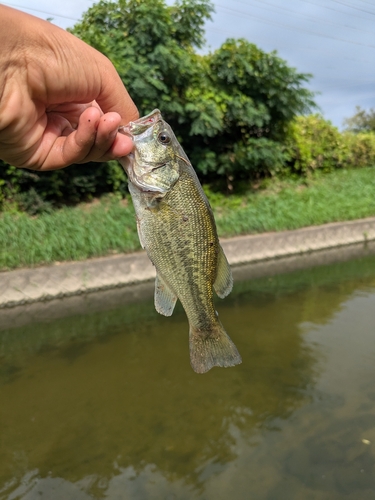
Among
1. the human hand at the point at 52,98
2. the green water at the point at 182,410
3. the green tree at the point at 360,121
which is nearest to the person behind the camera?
the human hand at the point at 52,98

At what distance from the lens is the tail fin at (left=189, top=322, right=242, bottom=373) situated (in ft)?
8.29

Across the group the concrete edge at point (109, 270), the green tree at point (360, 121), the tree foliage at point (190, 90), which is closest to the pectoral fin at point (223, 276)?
the concrete edge at point (109, 270)

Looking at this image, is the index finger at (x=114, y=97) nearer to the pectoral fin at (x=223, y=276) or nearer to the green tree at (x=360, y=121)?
the pectoral fin at (x=223, y=276)

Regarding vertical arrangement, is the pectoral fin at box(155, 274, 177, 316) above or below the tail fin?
above

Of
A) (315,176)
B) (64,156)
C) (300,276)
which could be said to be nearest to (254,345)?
(300,276)

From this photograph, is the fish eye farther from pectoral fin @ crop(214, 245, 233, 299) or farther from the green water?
the green water

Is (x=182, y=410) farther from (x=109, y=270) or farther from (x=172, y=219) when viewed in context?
(x=109, y=270)

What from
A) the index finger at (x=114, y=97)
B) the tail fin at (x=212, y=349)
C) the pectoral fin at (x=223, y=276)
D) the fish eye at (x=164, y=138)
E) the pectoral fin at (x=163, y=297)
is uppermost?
the index finger at (x=114, y=97)

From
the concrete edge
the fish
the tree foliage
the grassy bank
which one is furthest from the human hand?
the tree foliage

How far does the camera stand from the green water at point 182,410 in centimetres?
420

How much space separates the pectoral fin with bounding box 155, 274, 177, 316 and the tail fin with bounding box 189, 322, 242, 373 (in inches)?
8.0

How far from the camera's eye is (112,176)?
1205 centimetres

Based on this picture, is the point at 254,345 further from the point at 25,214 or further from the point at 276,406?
the point at 25,214

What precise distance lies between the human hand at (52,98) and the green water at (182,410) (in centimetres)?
327
